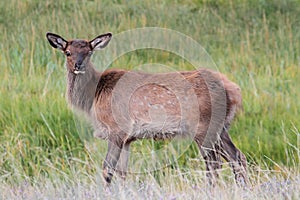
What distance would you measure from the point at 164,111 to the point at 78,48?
3.61 feet

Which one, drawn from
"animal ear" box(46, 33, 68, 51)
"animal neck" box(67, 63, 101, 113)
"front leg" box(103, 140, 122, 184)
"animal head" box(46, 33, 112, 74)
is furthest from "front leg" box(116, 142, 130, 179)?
"animal ear" box(46, 33, 68, 51)

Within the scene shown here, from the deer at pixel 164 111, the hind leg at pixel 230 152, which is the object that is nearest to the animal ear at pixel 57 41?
the deer at pixel 164 111

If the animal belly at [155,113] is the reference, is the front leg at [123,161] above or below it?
below

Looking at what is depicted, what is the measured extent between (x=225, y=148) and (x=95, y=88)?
152 cm

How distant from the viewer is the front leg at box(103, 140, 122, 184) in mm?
8768

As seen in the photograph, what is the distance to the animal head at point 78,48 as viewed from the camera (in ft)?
29.6

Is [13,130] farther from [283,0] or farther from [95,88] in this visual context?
[283,0]

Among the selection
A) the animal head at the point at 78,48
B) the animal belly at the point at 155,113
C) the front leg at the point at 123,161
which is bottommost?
the front leg at the point at 123,161

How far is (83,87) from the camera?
30.7 ft

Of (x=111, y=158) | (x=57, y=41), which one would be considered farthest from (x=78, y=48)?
(x=111, y=158)

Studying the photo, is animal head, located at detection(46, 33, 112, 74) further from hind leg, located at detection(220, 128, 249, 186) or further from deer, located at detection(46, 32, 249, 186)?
hind leg, located at detection(220, 128, 249, 186)

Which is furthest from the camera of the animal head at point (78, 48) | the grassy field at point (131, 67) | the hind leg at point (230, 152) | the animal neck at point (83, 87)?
the animal neck at point (83, 87)

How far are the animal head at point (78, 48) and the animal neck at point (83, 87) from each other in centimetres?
20

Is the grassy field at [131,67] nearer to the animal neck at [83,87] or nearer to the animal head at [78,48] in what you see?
the animal neck at [83,87]
